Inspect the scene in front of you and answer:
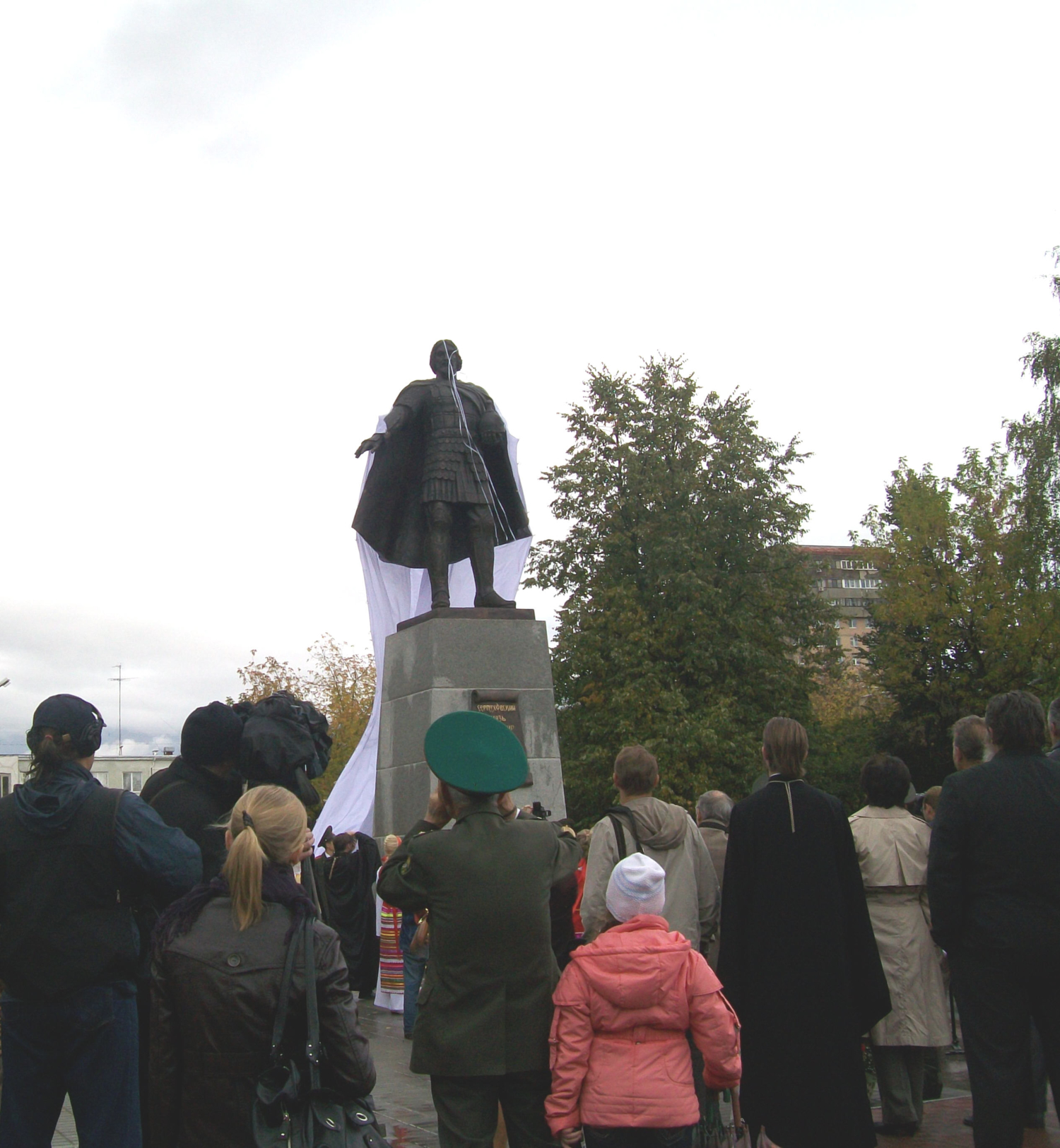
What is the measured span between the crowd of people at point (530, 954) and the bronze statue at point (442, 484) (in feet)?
17.9

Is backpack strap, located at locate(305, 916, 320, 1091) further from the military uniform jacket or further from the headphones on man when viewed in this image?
the headphones on man

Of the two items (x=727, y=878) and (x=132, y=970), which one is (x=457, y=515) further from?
(x=132, y=970)

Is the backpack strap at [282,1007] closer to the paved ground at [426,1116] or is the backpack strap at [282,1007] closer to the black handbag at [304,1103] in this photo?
the black handbag at [304,1103]

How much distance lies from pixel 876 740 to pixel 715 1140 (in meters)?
26.8

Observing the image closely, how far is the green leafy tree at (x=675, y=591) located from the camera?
25.8 metres

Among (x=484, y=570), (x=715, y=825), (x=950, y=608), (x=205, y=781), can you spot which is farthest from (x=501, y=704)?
(x=950, y=608)

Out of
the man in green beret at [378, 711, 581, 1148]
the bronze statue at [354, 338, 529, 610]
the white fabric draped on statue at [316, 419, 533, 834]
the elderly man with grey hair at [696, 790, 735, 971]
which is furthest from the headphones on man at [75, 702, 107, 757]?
→ the white fabric draped on statue at [316, 419, 533, 834]

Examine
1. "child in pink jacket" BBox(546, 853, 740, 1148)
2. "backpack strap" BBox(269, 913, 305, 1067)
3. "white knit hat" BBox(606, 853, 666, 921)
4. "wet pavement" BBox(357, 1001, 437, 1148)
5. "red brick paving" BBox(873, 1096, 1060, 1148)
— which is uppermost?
"white knit hat" BBox(606, 853, 666, 921)

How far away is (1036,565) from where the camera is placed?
955 inches

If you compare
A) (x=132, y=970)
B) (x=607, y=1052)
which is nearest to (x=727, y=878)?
(x=607, y=1052)

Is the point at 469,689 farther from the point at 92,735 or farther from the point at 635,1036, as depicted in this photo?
the point at 635,1036

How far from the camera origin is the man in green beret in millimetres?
3480

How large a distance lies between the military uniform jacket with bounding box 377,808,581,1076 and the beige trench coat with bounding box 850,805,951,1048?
7.84ft

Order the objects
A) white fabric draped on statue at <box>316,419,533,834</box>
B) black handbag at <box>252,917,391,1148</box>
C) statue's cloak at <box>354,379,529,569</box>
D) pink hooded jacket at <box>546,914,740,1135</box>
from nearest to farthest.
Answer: black handbag at <box>252,917,391,1148</box> < pink hooded jacket at <box>546,914,740,1135</box> < statue's cloak at <box>354,379,529,569</box> < white fabric draped on statue at <box>316,419,533,834</box>
